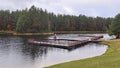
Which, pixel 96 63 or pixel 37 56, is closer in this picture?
pixel 96 63

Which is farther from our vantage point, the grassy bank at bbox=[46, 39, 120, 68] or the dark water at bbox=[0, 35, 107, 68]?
the dark water at bbox=[0, 35, 107, 68]

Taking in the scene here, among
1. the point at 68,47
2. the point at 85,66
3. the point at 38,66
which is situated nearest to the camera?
the point at 85,66

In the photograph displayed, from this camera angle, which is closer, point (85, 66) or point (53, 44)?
point (85, 66)

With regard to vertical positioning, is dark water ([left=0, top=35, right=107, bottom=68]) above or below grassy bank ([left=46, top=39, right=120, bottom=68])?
below

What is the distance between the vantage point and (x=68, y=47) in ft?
307

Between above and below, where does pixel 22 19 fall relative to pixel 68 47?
above

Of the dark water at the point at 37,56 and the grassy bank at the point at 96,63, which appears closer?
the grassy bank at the point at 96,63

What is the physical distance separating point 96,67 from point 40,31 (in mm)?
165067

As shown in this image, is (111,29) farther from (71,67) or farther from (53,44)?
(71,67)

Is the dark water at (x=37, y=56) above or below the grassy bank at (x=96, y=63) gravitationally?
below

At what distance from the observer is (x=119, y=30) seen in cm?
12225

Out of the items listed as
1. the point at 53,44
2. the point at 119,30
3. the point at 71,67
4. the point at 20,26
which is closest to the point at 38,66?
the point at 71,67

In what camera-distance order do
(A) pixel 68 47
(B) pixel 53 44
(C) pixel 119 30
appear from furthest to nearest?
(C) pixel 119 30, (B) pixel 53 44, (A) pixel 68 47

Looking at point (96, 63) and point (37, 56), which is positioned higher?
point (96, 63)
